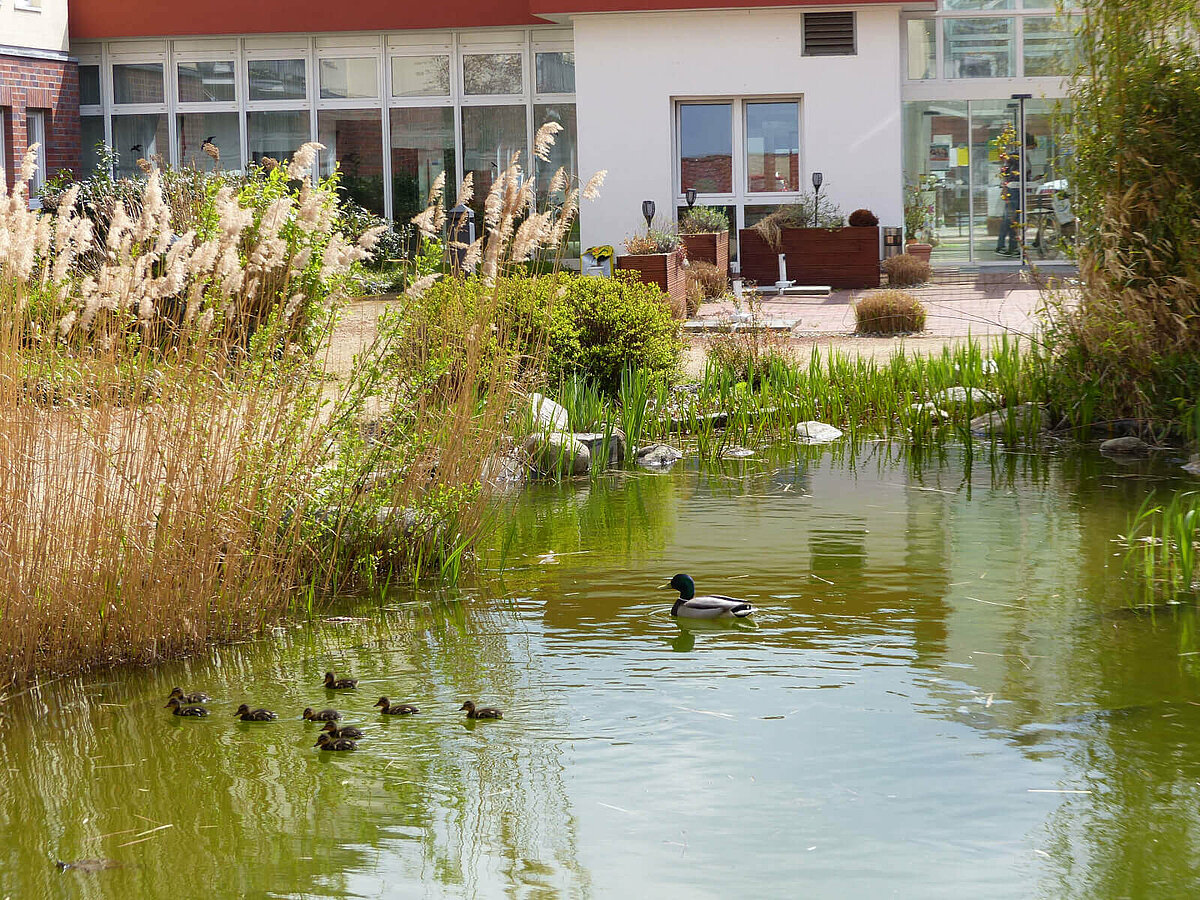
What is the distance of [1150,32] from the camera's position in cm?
861

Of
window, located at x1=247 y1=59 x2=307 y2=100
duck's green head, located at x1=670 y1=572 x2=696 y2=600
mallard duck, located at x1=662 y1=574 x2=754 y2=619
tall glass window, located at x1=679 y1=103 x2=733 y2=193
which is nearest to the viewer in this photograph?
mallard duck, located at x1=662 y1=574 x2=754 y2=619

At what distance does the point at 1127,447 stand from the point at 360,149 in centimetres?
1616

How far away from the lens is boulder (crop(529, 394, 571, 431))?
840cm

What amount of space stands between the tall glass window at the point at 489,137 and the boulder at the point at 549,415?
13.9 metres

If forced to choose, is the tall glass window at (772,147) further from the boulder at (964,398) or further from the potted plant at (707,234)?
the boulder at (964,398)

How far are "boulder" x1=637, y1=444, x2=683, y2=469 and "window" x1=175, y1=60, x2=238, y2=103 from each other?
15780mm

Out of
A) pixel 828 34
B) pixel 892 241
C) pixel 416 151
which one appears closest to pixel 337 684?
pixel 892 241

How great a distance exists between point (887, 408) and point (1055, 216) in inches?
506

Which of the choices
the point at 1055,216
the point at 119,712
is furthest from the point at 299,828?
the point at 1055,216

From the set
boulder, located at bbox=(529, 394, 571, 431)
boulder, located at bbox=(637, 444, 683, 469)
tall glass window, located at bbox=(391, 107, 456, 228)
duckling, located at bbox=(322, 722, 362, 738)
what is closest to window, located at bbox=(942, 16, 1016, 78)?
tall glass window, located at bbox=(391, 107, 456, 228)

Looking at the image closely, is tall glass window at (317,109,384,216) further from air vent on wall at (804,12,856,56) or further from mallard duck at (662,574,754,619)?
mallard duck at (662,574,754,619)

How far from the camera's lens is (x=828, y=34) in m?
20.6

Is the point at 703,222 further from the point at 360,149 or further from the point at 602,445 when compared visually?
the point at 602,445

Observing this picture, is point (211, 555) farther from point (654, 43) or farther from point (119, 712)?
point (654, 43)
